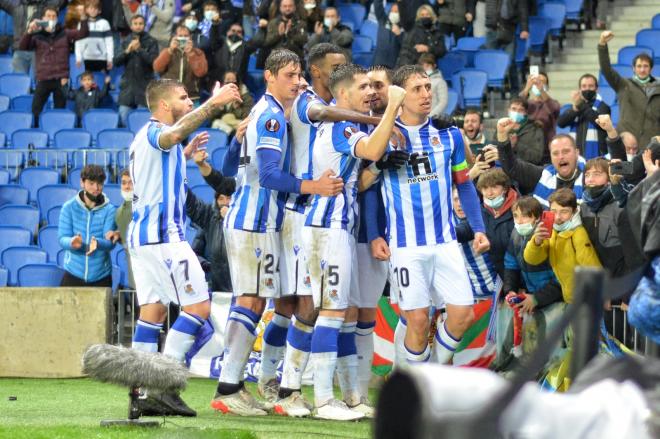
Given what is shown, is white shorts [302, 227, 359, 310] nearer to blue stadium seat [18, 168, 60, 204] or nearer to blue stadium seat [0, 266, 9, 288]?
blue stadium seat [0, 266, 9, 288]

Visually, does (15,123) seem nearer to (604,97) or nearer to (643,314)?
(604,97)

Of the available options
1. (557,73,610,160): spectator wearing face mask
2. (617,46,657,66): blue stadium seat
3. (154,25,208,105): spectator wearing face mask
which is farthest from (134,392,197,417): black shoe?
(617,46,657,66): blue stadium seat

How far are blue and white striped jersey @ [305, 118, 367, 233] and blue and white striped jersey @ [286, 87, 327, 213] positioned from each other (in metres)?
0.08

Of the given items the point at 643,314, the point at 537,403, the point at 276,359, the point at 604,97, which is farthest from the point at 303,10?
the point at 537,403

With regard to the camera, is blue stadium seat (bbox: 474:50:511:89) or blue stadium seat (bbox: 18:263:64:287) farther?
blue stadium seat (bbox: 474:50:511:89)

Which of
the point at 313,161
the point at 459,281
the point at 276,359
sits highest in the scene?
the point at 313,161

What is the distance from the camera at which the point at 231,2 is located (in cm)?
2083

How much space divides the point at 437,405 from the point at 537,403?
0.31m

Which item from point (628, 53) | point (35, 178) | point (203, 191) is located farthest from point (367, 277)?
point (35, 178)

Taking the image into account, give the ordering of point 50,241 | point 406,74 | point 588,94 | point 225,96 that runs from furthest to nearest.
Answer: point 50,241 < point 588,94 < point 406,74 < point 225,96

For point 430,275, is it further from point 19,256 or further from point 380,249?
point 19,256

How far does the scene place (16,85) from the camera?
21.3m

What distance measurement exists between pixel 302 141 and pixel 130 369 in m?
2.24

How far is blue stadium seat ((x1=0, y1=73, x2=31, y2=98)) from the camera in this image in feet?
69.9
